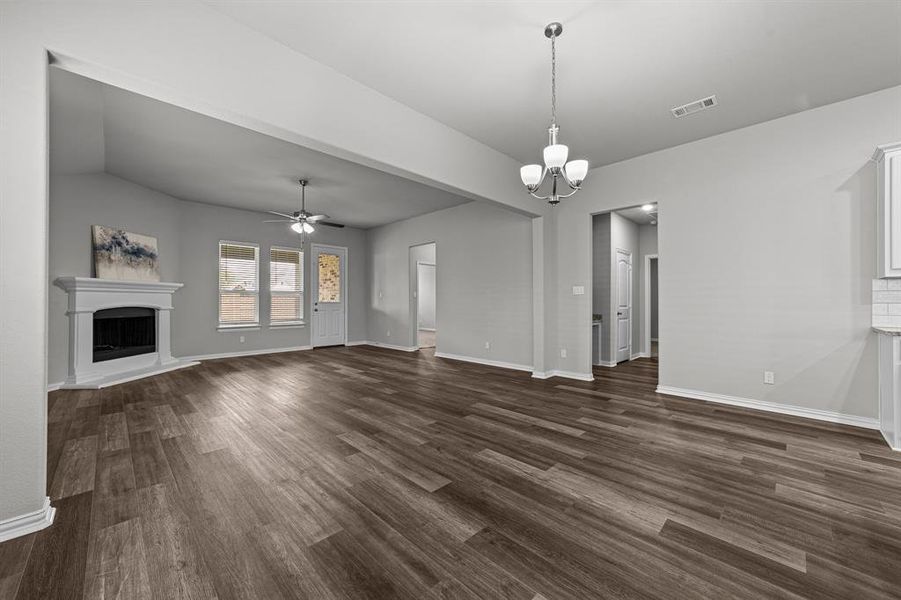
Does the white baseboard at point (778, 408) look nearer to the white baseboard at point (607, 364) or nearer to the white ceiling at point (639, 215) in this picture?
the white baseboard at point (607, 364)

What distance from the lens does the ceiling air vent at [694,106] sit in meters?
3.36

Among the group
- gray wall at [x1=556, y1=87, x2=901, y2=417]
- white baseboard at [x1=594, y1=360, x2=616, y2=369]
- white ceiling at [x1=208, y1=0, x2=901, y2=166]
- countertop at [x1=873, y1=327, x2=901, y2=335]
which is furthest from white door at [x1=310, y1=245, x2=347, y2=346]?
countertop at [x1=873, y1=327, x2=901, y2=335]

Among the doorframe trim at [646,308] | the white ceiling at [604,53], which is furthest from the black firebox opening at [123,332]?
the doorframe trim at [646,308]

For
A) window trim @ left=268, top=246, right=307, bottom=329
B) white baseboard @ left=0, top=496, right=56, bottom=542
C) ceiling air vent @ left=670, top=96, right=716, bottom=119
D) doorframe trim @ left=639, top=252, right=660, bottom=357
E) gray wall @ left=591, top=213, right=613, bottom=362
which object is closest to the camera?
white baseboard @ left=0, top=496, right=56, bottom=542

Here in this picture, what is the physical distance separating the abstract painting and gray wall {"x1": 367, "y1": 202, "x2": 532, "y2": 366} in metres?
4.45

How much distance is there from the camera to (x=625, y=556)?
1.61m

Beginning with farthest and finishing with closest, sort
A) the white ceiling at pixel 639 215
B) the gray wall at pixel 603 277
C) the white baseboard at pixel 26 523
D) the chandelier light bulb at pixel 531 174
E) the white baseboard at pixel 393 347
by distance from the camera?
A: the white baseboard at pixel 393 347 < the white ceiling at pixel 639 215 < the gray wall at pixel 603 277 < the chandelier light bulb at pixel 531 174 < the white baseboard at pixel 26 523

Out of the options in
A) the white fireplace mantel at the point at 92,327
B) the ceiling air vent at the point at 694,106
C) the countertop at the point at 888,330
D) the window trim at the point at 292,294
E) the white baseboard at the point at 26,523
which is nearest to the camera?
the white baseboard at the point at 26,523

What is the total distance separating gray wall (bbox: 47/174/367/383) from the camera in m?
4.82

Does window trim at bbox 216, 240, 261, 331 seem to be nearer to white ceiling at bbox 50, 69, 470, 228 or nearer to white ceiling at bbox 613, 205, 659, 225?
white ceiling at bbox 50, 69, 470, 228


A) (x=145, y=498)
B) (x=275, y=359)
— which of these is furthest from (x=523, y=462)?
(x=275, y=359)

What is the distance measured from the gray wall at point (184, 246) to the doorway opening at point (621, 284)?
5700 mm

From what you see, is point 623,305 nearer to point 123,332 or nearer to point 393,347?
point 393,347

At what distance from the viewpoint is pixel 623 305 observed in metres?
6.88
